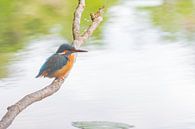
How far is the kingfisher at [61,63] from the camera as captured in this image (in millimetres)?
2656

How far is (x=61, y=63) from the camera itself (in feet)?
9.16

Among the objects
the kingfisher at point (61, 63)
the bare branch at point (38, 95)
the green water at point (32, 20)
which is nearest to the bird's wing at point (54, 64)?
the kingfisher at point (61, 63)

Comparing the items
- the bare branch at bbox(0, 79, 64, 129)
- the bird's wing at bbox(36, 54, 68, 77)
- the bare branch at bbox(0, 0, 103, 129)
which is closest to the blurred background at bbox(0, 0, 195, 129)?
the bird's wing at bbox(36, 54, 68, 77)

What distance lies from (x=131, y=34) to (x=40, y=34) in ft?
3.85

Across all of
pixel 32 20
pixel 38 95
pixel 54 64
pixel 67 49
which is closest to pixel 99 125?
pixel 54 64

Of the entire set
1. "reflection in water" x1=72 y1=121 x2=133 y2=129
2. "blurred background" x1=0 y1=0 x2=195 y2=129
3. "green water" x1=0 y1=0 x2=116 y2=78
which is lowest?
"reflection in water" x1=72 y1=121 x2=133 y2=129

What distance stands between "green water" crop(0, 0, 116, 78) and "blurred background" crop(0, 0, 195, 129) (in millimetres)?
13

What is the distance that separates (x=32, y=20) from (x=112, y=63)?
270 centimetres

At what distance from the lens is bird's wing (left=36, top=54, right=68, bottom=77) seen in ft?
9.09

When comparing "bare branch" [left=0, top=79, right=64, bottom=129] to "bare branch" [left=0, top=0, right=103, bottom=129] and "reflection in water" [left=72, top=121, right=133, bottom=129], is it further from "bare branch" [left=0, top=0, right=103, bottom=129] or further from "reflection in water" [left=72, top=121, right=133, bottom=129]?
"reflection in water" [left=72, top=121, right=133, bottom=129]

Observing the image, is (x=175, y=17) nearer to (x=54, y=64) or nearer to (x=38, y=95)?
(x=54, y=64)

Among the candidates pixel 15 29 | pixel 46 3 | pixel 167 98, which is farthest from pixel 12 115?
pixel 46 3

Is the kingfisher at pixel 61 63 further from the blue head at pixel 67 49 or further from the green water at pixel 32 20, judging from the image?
the green water at pixel 32 20

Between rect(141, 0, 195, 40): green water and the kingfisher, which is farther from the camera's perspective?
rect(141, 0, 195, 40): green water
